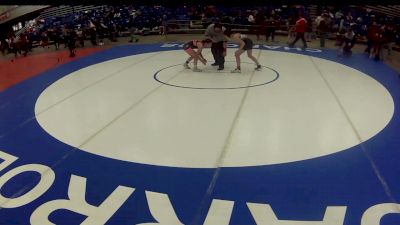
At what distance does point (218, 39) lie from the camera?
9.95 m

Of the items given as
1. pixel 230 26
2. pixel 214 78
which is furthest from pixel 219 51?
pixel 230 26

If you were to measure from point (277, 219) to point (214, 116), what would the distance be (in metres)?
3.19

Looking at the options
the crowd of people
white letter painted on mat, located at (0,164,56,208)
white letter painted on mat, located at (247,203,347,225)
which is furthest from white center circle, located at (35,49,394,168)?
the crowd of people

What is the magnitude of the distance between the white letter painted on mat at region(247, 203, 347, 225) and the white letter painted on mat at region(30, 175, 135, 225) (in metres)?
1.43

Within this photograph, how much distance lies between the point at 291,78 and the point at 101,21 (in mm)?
10703

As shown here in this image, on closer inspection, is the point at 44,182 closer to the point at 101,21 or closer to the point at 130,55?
the point at 130,55

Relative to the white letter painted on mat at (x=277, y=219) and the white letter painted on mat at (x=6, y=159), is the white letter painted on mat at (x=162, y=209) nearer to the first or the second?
the white letter painted on mat at (x=277, y=219)

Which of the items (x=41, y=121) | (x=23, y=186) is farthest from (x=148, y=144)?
(x=41, y=121)

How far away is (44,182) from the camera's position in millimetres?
4645

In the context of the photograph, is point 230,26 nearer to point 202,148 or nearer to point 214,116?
point 214,116

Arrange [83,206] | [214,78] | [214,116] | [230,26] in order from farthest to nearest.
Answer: [230,26], [214,78], [214,116], [83,206]

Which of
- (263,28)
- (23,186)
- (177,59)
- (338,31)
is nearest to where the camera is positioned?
(23,186)

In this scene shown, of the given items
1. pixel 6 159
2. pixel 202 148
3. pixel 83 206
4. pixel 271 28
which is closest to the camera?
pixel 83 206

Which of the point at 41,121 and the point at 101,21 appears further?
the point at 101,21
